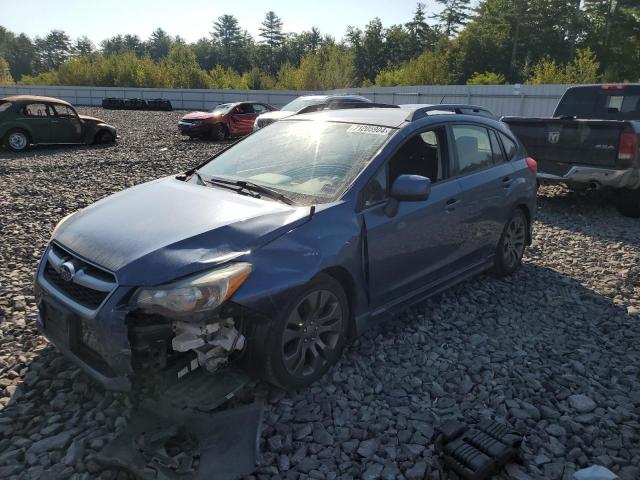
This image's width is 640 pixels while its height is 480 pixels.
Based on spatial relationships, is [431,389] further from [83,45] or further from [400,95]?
[83,45]

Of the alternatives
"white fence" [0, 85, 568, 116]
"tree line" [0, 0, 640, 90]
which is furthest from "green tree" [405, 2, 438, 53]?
"white fence" [0, 85, 568, 116]

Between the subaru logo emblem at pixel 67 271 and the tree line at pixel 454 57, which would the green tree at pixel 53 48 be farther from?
the subaru logo emblem at pixel 67 271

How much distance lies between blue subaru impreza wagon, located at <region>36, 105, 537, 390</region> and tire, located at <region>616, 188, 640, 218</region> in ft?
13.9

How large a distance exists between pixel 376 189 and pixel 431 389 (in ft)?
4.59

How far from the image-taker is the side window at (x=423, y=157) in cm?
384

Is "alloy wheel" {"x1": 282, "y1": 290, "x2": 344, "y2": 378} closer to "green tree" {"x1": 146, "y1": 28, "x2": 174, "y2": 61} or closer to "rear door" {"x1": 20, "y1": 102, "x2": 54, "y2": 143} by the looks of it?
"rear door" {"x1": 20, "y1": 102, "x2": 54, "y2": 143}

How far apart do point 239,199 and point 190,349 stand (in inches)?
44.1

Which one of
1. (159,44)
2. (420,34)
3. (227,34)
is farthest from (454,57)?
(159,44)

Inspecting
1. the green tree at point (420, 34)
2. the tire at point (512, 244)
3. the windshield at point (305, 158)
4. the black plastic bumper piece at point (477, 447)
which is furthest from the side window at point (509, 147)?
the green tree at point (420, 34)

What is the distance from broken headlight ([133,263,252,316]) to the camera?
266 centimetres

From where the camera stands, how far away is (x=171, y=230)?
9.94 feet

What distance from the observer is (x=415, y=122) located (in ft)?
13.4

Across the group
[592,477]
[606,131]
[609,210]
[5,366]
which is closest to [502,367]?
[592,477]

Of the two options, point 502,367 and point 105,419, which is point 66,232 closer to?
point 105,419
